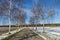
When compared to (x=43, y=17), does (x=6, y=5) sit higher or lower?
higher

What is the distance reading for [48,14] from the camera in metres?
38.7

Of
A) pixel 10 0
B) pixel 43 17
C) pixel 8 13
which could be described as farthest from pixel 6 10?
pixel 43 17

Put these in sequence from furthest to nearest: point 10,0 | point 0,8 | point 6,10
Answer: point 10,0
point 6,10
point 0,8

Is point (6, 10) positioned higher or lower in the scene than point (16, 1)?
lower

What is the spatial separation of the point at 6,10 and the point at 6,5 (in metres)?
0.97

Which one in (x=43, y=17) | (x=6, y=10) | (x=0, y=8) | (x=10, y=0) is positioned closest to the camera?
(x=0, y=8)

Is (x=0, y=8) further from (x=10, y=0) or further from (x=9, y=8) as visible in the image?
(x=10, y=0)

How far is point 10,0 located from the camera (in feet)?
107

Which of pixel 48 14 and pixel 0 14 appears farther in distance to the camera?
pixel 48 14

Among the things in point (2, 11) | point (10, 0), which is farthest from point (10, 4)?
point (2, 11)

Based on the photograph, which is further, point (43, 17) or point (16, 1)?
point (43, 17)

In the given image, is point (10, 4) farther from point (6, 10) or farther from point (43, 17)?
point (43, 17)

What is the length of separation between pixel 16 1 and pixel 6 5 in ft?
13.9

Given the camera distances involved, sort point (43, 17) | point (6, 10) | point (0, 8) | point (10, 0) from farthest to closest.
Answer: point (43, 17)
point (10, 0)
point (6, 10)
point (0, 8)
